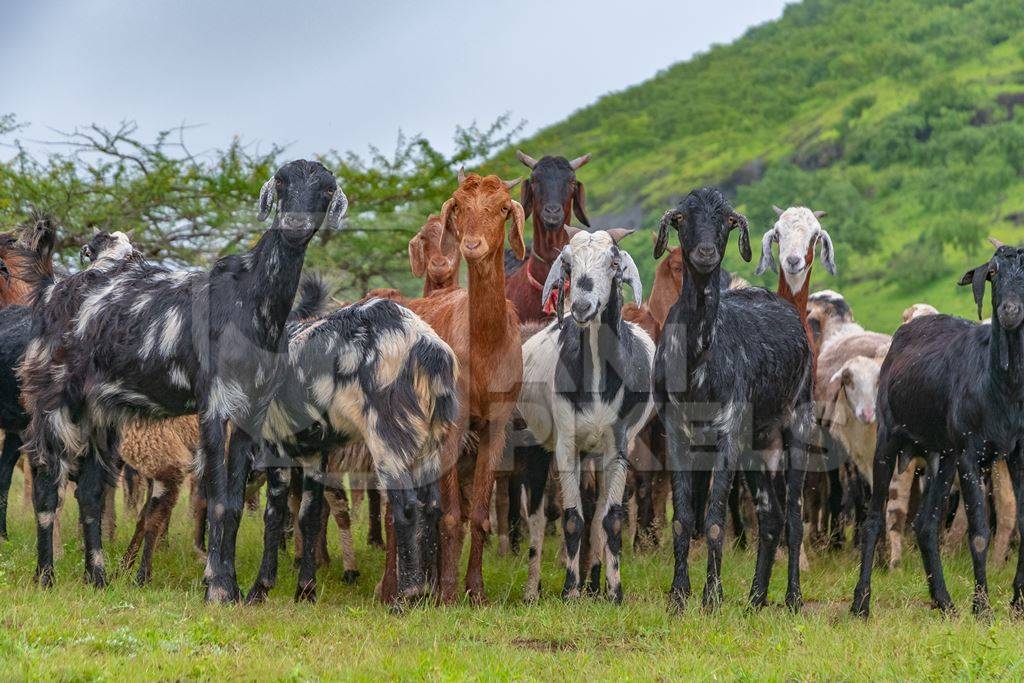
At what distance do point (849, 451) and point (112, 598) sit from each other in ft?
22.8

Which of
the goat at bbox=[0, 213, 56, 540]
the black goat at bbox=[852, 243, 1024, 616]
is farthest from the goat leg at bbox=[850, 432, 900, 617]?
the goat at bbox=[0, 213, 56, 540]

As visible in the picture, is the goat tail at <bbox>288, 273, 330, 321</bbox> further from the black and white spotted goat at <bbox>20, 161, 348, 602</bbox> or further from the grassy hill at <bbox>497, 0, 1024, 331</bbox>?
Result: the grassy hill at <bbox>497, 0, 1024, 331</bbox>

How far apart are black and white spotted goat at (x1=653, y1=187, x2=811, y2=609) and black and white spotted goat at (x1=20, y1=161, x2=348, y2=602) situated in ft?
8.06

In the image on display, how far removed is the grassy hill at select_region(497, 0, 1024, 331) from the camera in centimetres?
4003

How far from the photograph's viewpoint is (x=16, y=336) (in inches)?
410

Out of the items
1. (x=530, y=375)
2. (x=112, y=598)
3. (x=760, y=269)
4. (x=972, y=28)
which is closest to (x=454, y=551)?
(x=530, y=375)

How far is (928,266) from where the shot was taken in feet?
123

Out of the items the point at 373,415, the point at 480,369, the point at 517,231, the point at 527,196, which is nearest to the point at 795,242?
the point at 527,196

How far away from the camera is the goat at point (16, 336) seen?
34.0 feet

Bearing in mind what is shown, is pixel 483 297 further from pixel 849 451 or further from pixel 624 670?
pixel 849 451

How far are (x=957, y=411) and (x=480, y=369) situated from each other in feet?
10.9

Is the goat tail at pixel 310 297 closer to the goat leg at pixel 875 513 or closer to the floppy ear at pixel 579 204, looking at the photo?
the floppy ear at pixel 579 204

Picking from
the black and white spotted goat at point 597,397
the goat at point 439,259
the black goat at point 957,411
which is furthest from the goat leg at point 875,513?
the goat at point 439,259

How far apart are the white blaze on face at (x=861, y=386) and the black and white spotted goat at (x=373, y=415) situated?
14.0ft
